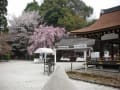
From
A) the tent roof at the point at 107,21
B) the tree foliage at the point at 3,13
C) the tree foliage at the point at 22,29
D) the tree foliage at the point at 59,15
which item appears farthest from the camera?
the tree foliage at the point at 22,29

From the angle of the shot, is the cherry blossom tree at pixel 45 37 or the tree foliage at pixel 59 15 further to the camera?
the tree foliage at pixel 59 15

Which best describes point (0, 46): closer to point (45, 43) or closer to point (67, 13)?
point (45, 43)

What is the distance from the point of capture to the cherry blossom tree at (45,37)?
3806 centimetres

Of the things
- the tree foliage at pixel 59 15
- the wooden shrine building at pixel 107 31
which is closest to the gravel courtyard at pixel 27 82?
the wooden shrine building at pixel 107 31

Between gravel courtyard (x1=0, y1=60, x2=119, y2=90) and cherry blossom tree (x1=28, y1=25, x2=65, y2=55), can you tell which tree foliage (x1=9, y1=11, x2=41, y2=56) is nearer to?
cherry blossom tree (x1=28, y1=25, x2=65, y2=55)

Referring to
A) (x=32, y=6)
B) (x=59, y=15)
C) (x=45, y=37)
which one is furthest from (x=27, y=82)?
(x=32, y=6)

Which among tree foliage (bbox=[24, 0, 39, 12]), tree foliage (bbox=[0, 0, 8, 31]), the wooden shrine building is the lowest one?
the wooden shrine building

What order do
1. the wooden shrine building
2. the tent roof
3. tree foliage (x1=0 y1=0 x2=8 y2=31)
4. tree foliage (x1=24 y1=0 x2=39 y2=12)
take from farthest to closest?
tree foliage (x1=24 y1=0 x2=39 y2=12)
tree foliage (x1=0 y1=0 x2=8 y2=31)
the tent roof
the wooden shrine building

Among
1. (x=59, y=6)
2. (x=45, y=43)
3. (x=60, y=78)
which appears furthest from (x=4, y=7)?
(x=60, y=78)

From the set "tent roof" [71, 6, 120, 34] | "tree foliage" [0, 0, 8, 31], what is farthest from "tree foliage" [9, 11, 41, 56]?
"tent roof" [71, 6, 120, 34]

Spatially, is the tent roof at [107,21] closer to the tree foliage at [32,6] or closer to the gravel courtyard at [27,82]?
the gravel courtyard at [27,82]

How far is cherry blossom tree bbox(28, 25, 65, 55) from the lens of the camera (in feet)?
125

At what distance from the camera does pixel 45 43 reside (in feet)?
125

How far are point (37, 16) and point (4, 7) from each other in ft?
27.3
